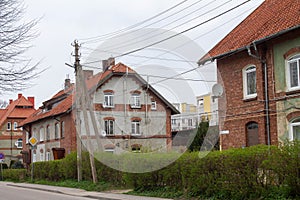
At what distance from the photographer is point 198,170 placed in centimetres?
1702

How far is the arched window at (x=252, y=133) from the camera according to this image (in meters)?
22.5

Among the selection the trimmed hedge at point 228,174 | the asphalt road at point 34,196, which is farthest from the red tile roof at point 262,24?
the asphalt road at point 34,196

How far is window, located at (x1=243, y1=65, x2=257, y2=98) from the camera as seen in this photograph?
22.8m

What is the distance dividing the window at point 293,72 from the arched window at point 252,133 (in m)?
2.75

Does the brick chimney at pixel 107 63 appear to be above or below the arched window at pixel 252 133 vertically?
above

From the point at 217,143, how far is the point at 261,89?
3847 mm

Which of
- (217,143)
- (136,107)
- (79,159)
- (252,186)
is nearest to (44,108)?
(79,159)

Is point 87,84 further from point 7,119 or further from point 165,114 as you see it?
point 7,119

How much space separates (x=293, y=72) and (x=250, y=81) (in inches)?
109

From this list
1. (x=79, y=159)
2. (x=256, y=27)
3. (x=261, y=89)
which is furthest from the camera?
(x=79, y=159)

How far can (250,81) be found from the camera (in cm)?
2306

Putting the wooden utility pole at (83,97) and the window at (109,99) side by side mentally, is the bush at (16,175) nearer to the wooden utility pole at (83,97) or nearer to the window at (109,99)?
the wooden utility pole at (83,97)

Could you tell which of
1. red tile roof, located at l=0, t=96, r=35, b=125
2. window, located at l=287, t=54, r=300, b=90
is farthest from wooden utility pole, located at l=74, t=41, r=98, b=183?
red tile roof, located at l=0, t=96, r=35, b=125

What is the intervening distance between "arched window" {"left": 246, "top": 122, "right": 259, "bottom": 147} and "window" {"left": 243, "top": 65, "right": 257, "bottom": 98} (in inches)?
53.6
